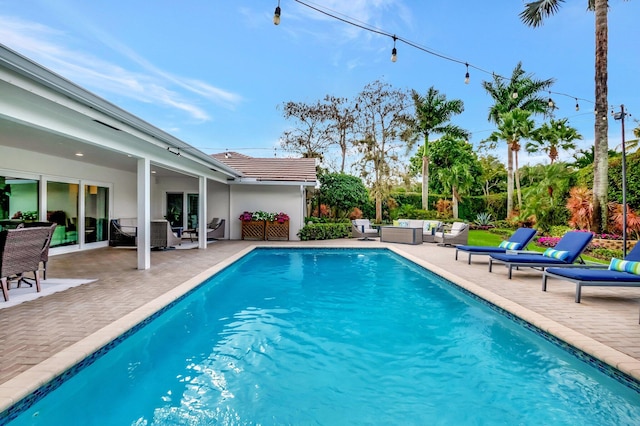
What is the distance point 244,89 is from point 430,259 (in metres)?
15.7

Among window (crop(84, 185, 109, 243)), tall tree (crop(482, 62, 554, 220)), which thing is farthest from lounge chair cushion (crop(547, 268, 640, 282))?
tall tree (crop(482, 62, 554, 220))

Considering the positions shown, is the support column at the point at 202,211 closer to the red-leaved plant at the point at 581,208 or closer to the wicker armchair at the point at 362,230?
the wicker armchair at the point at 362,230

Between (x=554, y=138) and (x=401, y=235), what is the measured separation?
686 inches

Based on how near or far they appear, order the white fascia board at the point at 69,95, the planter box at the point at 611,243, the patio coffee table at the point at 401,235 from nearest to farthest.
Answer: the white fascia board at the point at 69,95 → the planter box at the point at 611,243 → the patio coffee table at the point at 401,235

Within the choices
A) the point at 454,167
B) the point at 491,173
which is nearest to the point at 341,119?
the point at 454,167

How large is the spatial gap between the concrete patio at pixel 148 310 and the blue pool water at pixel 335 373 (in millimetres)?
222

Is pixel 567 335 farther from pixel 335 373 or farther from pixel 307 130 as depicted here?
pixel 307 130

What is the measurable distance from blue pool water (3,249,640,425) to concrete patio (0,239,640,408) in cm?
22

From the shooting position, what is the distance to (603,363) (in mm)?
3346

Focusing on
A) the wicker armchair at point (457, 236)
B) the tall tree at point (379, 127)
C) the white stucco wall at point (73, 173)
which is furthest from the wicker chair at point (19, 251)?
the tall tree at point (379, 127)

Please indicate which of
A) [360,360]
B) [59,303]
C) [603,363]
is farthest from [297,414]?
[59,303]

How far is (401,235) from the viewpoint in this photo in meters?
14.6

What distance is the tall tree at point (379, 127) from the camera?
877 inches

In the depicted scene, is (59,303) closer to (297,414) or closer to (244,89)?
(297,414)
